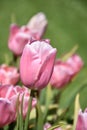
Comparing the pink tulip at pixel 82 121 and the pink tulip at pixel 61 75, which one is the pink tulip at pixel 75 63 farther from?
the pink tulip at pixel 82 121

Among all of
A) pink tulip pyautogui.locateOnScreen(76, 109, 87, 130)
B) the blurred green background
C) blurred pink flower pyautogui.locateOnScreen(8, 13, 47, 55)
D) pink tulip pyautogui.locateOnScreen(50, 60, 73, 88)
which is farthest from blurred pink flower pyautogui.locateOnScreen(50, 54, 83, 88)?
the blurred green background

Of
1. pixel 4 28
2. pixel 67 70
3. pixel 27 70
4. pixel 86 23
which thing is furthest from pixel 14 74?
pixel 86 23

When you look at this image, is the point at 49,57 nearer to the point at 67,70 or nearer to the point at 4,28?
the point at 67,70

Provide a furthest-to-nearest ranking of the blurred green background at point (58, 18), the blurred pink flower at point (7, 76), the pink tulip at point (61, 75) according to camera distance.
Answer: the blurred green background at point (58, 18) → the pink tulip at point (61, 75) → the blurred pink flower at point (7, 76)

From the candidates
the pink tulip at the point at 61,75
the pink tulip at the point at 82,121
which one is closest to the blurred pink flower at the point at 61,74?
the pink tulip at the point at 61,75

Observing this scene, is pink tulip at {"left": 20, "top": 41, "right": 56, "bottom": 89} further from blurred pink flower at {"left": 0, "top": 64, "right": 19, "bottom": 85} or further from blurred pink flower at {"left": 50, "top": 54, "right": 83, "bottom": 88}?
blurred pink flower at {"left": 50, "top": 54, "right": 83, "bottom": 88}

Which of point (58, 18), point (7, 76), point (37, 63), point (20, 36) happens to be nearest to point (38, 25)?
point (20, 36)
